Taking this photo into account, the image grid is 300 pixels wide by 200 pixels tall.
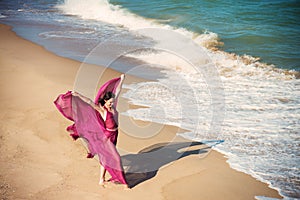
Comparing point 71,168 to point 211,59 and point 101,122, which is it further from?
point 211,59

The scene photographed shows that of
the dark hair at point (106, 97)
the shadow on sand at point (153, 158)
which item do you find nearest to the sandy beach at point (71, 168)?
the shadow on sand at point (153, 158)

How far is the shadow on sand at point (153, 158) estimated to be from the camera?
5.09 metres

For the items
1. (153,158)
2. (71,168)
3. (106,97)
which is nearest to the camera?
(106,97)

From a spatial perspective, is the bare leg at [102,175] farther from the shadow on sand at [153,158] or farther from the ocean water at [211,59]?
the ocean water at [211,59]

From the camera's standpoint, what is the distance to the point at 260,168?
531cm

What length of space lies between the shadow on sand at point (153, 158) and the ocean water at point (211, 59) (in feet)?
1.32

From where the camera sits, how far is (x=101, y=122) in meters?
4.64

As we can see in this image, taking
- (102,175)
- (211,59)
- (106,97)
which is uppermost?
(106,97)

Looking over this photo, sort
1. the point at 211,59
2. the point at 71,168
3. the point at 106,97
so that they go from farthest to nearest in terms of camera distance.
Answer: the point at 211,59
the point at 71,168
the point at 106,97

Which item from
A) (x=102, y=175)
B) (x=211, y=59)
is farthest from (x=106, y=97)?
(x=211, y=59)

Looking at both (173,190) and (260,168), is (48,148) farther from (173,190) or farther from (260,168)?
(260,168)

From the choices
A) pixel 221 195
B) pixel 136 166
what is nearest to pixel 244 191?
pixel 221 195

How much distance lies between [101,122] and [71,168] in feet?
3.32

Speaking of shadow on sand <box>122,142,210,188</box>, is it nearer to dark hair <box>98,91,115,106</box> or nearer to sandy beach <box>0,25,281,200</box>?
sandy beach <box>0,25,281,200</box>
